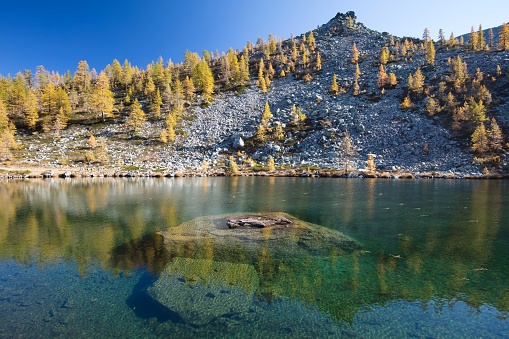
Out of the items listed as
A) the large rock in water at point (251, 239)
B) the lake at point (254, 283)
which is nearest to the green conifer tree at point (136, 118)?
the lake at point (254, 283)


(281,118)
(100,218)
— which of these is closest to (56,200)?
(100,218)

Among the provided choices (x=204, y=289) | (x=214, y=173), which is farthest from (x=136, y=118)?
(x=204, y=289)

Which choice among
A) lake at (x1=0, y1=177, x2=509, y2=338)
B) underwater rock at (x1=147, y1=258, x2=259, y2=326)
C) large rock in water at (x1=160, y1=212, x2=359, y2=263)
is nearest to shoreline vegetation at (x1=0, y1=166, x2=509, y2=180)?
lake at (x1=0, y1=177, x2=509, y2=338)

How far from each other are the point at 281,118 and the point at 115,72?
10233cm

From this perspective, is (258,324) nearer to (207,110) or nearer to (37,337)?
(37,337)

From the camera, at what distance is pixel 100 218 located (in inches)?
1032

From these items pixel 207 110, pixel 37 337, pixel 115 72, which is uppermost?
pixel 115 72

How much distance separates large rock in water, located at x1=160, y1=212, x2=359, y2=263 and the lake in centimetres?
23

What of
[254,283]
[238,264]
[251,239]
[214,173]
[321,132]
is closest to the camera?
[254,283]

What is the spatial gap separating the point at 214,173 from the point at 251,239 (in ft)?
214

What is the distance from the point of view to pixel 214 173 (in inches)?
3287

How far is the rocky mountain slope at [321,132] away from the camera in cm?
8269

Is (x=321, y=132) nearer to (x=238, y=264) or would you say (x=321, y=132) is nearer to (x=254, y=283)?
(x=238, y=264)

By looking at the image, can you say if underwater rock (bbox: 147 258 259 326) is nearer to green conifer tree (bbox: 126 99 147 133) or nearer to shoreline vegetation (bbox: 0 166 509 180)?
shoreline vegetation (bbox: 0 166 509 180)
